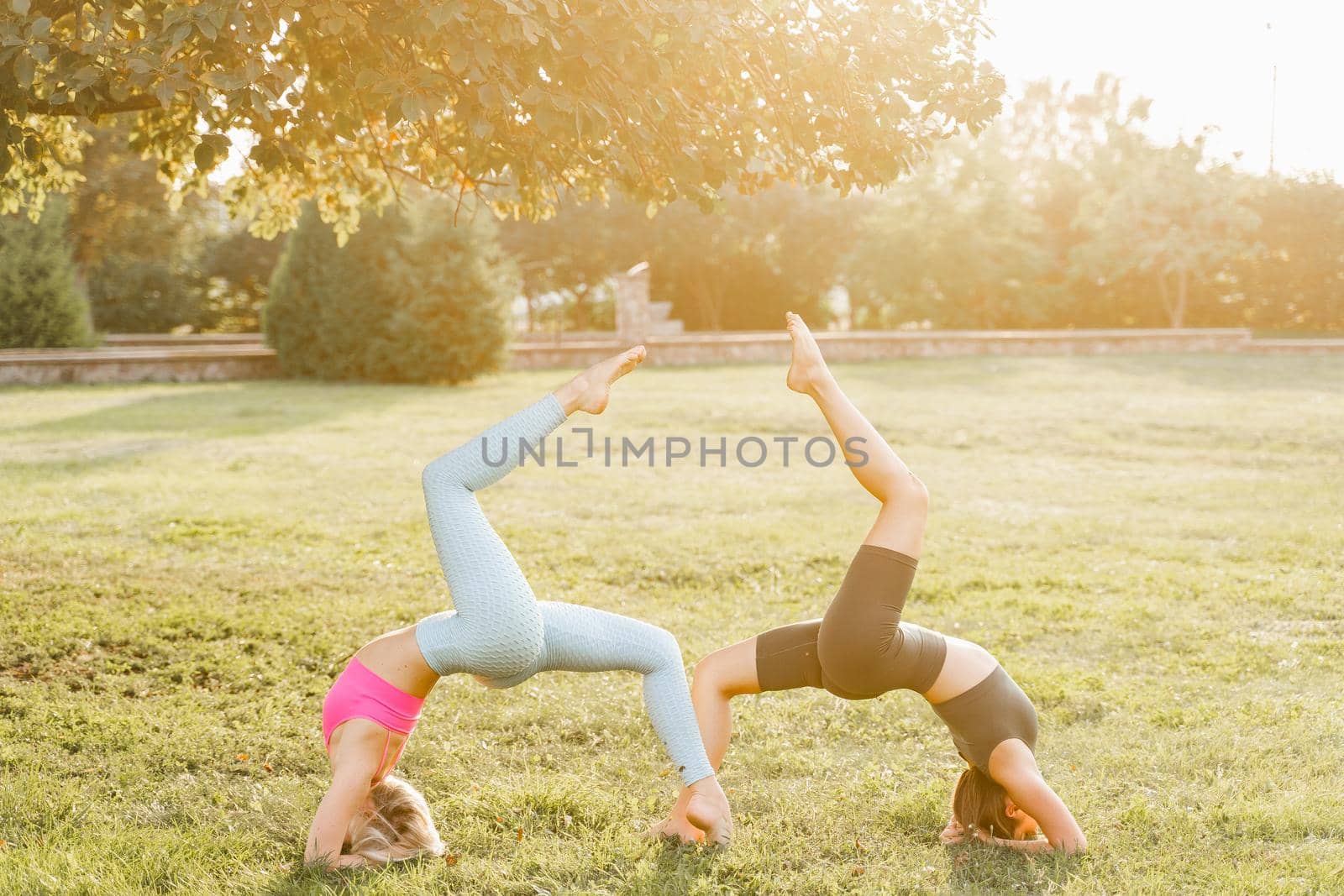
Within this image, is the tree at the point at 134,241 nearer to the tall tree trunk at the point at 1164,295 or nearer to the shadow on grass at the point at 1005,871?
the shadow on grass at the point at 1005,871

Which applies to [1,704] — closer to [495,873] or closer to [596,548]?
[495,873]

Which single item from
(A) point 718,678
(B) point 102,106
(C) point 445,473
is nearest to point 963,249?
(B) point 102,106

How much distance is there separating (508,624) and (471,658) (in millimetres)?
140

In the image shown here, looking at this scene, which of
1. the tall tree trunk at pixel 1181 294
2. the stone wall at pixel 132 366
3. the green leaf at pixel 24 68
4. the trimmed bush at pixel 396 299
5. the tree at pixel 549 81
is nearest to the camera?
the green leaf at pixel 24 68

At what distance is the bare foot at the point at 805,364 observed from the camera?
10.7 ft

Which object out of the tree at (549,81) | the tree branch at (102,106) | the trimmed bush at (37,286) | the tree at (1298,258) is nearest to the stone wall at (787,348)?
the trimmed bush at (37,286)

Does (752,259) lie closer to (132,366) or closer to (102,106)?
(132,366)

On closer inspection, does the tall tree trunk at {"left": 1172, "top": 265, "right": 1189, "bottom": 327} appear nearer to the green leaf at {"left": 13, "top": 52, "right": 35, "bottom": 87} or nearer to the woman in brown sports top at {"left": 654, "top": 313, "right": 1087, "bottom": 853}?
the woman in brown sports top at {"left": 654, "top": 313, "right": 1087, "bottom": 853}

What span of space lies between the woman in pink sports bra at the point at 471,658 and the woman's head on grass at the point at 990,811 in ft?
A: 2.38

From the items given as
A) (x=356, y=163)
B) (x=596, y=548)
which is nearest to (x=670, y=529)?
(x=596, y=548)

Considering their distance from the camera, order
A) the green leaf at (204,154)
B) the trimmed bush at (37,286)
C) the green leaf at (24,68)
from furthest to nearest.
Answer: the trimmed bush at (37,286) → the green leaf at (204,154) → the green leaf at (24,68)

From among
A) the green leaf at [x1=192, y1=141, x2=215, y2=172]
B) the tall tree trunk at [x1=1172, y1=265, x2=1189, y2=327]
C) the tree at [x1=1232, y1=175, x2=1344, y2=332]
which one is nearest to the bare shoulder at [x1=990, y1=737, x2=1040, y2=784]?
the green leaf at [x1=192, y1=141, x2=215, y2=172]

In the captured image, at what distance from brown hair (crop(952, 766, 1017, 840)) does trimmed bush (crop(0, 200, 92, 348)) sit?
20.3 metres

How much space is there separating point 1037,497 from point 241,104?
689 centimetres
